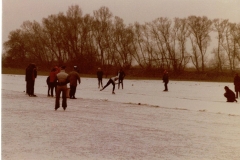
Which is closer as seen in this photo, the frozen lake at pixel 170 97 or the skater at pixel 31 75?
the frozen lake at pixel 170 97

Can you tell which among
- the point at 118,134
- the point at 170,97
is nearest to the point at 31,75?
the point at 170,97

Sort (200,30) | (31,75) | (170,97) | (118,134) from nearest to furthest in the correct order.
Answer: (118,134)
(31,75)
(170,97)
(200,30)

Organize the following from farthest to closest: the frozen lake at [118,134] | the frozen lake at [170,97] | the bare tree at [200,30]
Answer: the bare tree at [200,30] → the frozen lake at [170,97] → the frozen lake at [118,134]

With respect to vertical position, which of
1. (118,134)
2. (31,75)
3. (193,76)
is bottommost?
(118,134)

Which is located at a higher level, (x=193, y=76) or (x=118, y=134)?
(x=193, y=76)

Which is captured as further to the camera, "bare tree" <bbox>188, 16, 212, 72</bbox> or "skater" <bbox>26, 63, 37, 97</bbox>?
"bare tree" <bbox>188, 16, 212, 72</bbox>

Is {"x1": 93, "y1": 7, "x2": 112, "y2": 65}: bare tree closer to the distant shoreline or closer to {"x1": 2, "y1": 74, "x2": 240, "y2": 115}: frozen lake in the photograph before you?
the distant shoreline

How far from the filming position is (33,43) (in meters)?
18.7

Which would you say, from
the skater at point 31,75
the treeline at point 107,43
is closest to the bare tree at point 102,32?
the treeline at point 107,43

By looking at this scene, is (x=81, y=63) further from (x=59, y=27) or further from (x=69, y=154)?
(x=69, y=154)

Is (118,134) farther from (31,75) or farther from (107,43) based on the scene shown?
(107,43)

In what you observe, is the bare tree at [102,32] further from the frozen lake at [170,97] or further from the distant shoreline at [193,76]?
the frozen lake at [170,97]

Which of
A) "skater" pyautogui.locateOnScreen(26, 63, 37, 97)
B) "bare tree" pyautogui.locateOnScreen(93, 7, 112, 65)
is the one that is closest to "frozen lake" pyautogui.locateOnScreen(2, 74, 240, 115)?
"skater" pyautogui.locateOnScreen(26, 63, 37, 97)

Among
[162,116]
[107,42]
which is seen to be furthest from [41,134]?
[107,42]
